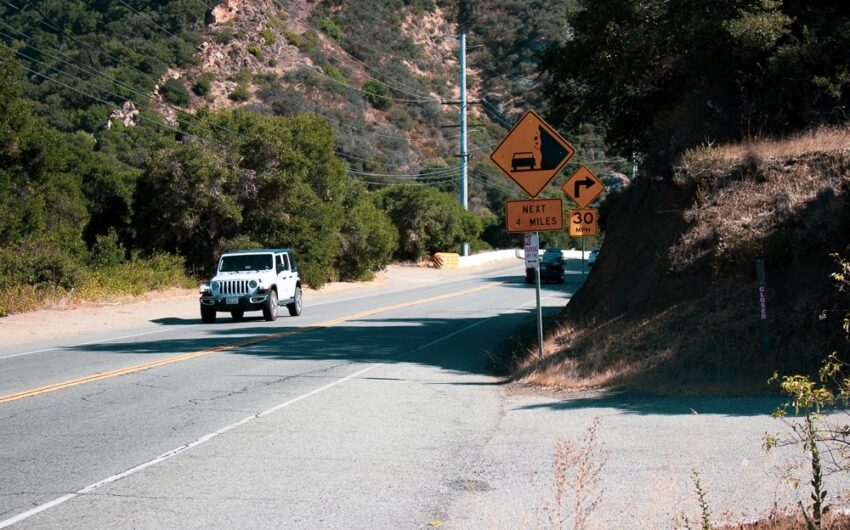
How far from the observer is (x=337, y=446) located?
8.90 metres

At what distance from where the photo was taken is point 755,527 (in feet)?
18.3

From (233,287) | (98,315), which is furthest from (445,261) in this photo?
(233,287)

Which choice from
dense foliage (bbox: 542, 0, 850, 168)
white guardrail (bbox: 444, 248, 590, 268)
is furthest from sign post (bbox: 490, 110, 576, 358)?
white guardrail (bbox: 444, 248, 590, 268)

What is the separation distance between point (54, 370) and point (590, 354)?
354 inches

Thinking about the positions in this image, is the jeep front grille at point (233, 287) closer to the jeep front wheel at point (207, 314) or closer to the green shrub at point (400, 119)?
the jeep front wheel at point (207, 314)

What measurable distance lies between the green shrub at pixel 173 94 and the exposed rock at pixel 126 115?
598cm

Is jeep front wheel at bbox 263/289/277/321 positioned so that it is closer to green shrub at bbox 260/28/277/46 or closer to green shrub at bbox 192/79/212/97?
green shrub at bbox 192/79/212/97

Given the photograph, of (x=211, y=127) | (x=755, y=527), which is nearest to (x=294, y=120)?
(x=211, y=127)

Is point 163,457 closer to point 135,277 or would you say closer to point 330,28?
point 135,277

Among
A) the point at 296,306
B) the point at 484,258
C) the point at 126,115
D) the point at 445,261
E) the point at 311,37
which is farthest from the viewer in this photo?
the point at 311,37

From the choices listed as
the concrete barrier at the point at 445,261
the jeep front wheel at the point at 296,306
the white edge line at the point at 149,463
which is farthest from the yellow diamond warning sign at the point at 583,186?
the concrete barrier at the point at 445,261

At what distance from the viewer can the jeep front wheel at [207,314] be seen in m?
25.4

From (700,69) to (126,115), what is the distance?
6057cm

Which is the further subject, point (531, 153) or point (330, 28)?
point (330, 28)
